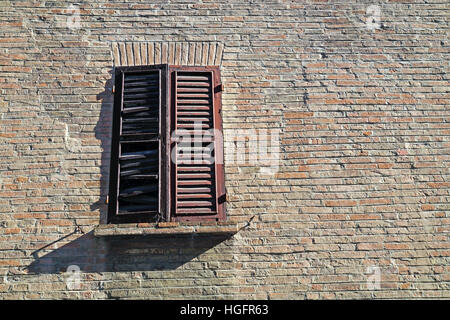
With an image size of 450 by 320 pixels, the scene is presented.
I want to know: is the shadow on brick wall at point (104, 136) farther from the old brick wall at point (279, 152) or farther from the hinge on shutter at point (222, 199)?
the hinge on shutter at point (222, 199)

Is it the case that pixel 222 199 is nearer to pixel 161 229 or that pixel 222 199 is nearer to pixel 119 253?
pixel 161 229

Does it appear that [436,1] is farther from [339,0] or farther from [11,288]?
[11,288]

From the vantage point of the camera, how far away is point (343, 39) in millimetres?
4867

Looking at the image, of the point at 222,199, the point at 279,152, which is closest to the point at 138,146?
the point at 222,199

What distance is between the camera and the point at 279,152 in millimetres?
4391

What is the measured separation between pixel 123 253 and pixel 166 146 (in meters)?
1.27

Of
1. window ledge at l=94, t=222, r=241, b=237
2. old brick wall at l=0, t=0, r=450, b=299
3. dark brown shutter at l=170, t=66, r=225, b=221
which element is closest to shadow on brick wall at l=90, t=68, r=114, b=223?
old brick wall at l=0, t=0, r=450, b=299

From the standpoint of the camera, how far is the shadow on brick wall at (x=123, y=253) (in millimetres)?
3910

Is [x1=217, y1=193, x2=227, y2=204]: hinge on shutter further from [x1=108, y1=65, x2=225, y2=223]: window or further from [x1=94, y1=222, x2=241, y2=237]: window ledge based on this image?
[x1=94, y1=222, x2=241, y2=237]: window ledge

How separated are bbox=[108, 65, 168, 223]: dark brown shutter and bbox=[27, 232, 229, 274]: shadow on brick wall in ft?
0.87

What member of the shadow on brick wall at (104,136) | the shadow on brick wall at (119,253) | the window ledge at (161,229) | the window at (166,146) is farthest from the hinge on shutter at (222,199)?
the shadow on brick wall at (104,136)

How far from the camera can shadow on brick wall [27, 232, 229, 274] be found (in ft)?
12.8

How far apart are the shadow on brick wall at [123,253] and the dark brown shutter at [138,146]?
266 millimetres

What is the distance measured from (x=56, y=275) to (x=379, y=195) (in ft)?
12.0
